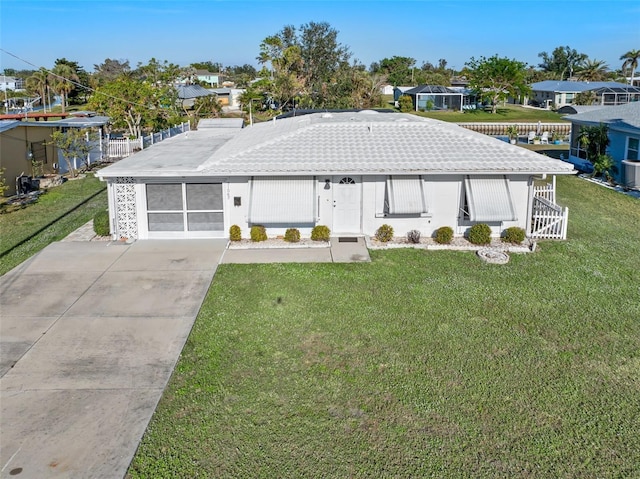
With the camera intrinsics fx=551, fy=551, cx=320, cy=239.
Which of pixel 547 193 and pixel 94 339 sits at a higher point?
pixel 547 193

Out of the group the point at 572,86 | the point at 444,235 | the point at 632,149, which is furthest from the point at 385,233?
the point at 572,86

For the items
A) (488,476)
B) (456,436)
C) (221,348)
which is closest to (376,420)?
(456,436)

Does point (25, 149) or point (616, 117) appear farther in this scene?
point (616, 117)

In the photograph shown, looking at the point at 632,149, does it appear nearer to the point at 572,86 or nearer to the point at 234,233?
the point at 234,233

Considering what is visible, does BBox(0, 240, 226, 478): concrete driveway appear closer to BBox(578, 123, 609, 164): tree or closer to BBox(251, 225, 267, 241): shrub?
BBox(251, 225, 267, 241): shrub

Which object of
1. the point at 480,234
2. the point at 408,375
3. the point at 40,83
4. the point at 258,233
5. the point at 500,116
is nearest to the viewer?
the point at 408,375

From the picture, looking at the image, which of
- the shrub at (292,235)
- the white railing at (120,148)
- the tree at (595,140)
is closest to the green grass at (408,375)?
the shrub at (292,235)

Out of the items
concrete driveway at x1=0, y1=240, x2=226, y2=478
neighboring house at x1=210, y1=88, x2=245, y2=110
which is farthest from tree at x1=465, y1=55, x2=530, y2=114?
concrete driveway at x1=0, y1=240, x2=226, y2=478
